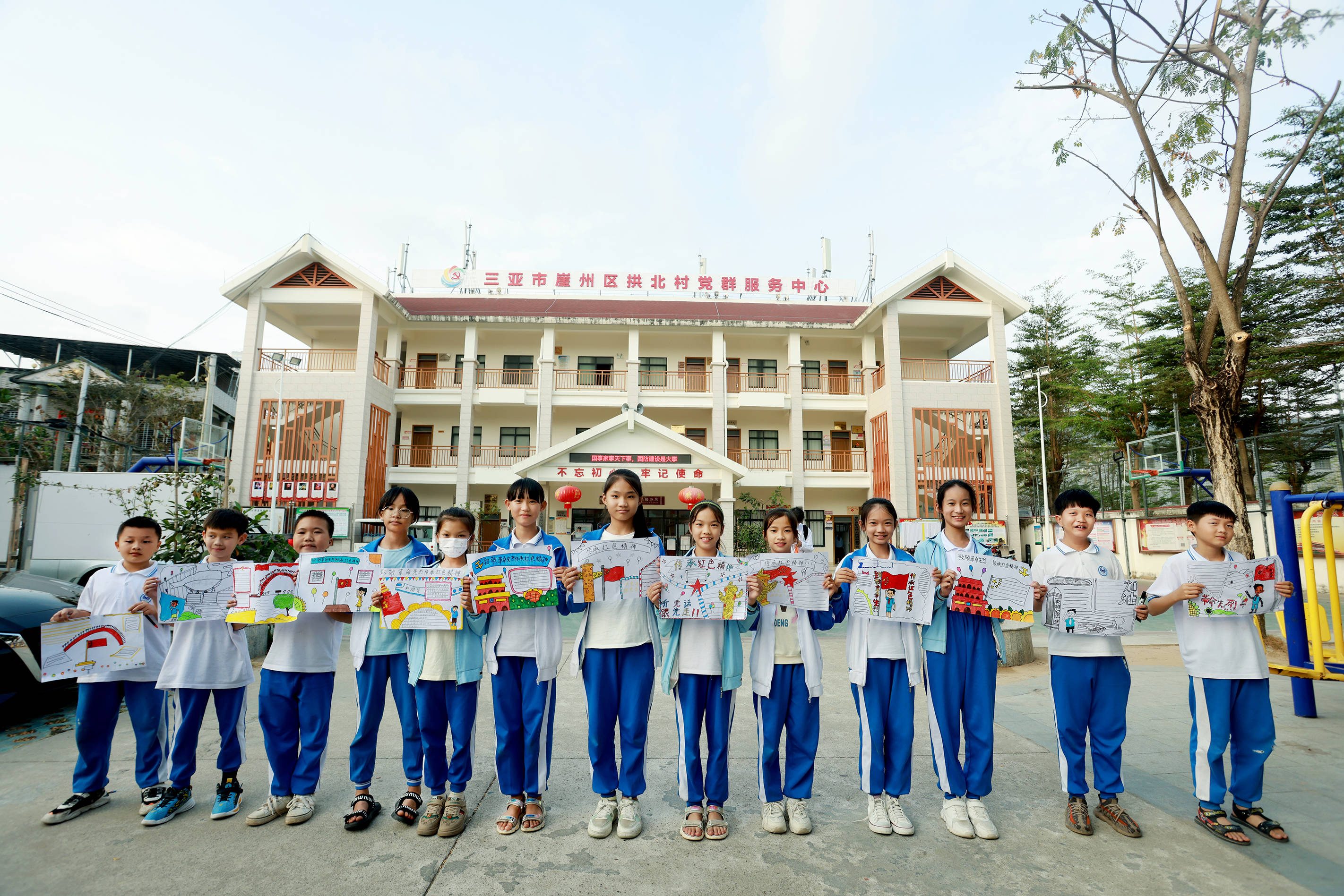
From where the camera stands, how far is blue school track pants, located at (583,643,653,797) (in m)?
3.05

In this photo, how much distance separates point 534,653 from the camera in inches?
122

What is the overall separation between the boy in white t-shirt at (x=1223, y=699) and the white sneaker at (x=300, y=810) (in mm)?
4205

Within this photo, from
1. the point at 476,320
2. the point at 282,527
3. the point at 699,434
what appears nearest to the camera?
the point at 282,527

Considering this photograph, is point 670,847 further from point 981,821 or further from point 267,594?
point 267,594

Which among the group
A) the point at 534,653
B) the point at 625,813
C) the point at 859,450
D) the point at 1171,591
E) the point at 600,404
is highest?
the point at 600,404

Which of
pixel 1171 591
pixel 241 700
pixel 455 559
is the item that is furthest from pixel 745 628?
pixel 241 700

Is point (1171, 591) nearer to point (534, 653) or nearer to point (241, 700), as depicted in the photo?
point (534, 653)

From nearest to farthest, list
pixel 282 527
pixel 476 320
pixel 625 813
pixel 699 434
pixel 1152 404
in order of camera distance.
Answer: pixel 625 813
pixel 282 527
pixel 476 320
pixel 699 434
pixel 1152 404

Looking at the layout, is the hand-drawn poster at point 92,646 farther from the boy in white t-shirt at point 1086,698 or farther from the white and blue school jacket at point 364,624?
the boy in white t-shirt at point 1086,698

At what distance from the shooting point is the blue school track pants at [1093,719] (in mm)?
3055

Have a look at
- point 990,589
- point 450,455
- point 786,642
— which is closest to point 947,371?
point 450,455

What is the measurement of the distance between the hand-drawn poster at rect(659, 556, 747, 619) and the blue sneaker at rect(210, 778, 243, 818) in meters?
2.29

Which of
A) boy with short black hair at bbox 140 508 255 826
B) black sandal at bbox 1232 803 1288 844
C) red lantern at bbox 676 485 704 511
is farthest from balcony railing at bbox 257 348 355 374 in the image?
black sandal at bbox 1232 803 1288 844

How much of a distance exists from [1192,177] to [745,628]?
25.4 feet
